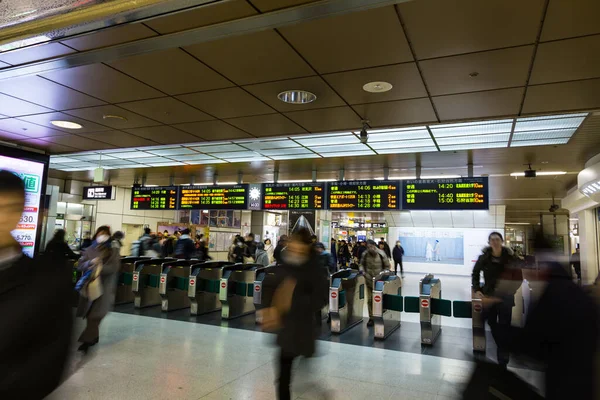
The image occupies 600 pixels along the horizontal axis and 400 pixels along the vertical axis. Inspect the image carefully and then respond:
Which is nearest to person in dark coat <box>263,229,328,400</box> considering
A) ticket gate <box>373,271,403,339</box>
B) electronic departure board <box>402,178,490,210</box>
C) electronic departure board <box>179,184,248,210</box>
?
ticket gate <box>373,271,403,339</box>

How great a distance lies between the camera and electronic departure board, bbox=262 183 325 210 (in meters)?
9.55

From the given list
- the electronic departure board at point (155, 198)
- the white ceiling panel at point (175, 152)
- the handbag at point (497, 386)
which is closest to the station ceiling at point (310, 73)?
the white ceiling panel at point (175, 152)

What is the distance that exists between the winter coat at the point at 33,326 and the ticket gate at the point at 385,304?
19.7 ft

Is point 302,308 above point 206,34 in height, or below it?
below

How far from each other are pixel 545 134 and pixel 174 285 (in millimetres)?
7733

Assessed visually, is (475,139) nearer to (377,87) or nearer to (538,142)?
(538,142)

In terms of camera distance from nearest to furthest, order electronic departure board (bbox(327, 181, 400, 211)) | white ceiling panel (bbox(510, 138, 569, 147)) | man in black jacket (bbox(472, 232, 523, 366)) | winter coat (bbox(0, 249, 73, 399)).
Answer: winter coat (bbox(0, 249, 73, 399)) → man in black jacket (bbox(472, 232, 523, 366)) → white ceiling panel (bbox(510, 138, 569, 147)) → electronic departure board (bbox(327, 181, 400, 211))

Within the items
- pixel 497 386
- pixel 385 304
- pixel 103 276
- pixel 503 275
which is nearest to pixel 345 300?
pixel 385 304

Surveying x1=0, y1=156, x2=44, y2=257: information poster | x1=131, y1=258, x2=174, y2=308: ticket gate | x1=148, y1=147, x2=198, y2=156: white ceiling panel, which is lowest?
x1=131, y1=258, x2=174, y2=308: ticket gate

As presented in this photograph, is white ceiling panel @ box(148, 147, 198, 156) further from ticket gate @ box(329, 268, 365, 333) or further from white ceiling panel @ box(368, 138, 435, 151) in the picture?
ticket gate @ box(329, 268, 365, 333)

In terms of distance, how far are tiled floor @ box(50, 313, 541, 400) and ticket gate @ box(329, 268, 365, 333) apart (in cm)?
91

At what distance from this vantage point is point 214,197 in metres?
10.7

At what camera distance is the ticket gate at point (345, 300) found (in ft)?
23.6

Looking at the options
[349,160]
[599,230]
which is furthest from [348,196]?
[599,230]
